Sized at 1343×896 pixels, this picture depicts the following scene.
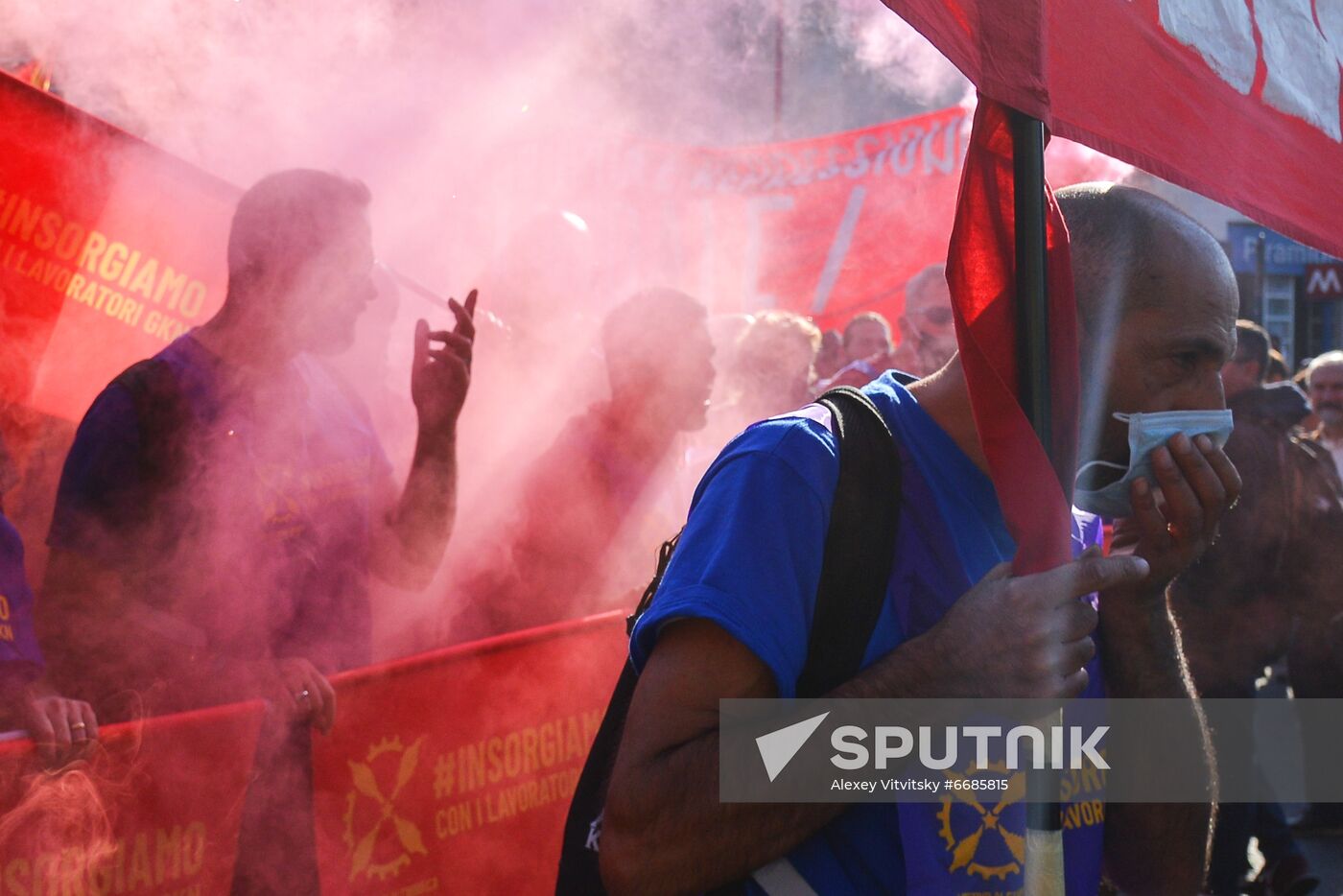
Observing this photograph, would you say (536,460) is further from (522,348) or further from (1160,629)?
(1160,629)

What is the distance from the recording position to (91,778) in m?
2.27

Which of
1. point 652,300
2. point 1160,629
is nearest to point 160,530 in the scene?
point 652,300

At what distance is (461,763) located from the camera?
2938mm

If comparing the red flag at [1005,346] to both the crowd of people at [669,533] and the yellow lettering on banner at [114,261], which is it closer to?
the crowd of people at [669,533]

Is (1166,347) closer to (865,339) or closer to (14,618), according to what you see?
(14,618)

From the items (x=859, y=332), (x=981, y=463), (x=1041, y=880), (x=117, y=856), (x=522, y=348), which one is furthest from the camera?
(x=859, y=332)

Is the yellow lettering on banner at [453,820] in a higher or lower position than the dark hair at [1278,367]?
lower

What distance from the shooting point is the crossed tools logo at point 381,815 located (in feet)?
8.79

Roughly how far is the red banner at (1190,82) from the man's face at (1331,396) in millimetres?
4962

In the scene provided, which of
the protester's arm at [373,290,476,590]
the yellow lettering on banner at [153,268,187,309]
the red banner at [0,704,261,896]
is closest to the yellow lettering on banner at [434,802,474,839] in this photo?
the red banner at [0,704,261,896]

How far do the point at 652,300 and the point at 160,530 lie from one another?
1792 mm

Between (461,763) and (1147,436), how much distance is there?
1.89 metres

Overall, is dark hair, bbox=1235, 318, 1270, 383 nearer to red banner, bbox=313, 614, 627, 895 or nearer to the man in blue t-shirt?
red banner, bbox=313, 614, 627, 895

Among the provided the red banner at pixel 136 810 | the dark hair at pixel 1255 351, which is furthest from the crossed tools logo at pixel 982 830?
the dark hair at pixel 1255 351
